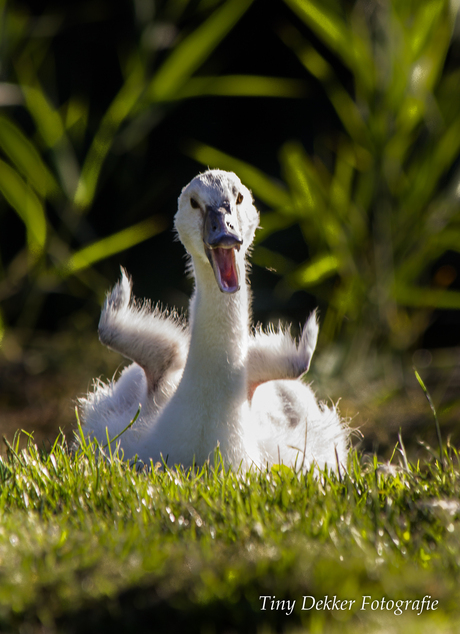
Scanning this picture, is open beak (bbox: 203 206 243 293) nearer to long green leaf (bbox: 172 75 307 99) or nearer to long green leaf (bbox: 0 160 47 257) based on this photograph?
long green leaf (bbox: 0 160 47 257)

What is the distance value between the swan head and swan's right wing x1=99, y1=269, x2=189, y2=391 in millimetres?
411

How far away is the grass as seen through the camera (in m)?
1.57

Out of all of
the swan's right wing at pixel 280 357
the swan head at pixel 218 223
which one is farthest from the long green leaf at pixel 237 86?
the swan's right wing at pixel 280 357

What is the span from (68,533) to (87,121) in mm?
4936

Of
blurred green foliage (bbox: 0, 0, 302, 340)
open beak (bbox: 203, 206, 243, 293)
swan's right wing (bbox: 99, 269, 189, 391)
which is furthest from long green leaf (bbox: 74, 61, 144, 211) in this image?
open beak (bbox: 203, 206, 243, 293)

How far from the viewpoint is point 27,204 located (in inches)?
199

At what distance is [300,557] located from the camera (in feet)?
5.56

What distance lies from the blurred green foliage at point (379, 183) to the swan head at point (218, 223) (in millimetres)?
1844

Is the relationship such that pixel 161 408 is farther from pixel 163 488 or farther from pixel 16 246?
pixel 16 246

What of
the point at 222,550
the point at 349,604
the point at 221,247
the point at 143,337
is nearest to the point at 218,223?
the point at 221,247

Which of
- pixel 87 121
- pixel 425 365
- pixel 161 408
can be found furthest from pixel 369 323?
pixel 87 121

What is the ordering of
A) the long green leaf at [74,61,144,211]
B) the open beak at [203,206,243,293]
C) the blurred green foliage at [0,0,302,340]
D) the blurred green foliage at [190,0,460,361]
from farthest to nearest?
the long green leaf at [74,61,144,211] → the blurred green foliage at [0,0,302,340] → the blurred green foliage at [190,0,460,361] → the open beak at [203,206,243,293]

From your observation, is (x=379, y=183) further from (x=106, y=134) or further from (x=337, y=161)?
(x=106, y=134)

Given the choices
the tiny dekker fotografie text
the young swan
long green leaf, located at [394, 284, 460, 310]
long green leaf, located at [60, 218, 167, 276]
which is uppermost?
long green leaf, located at [60, 218, 167, 276]
